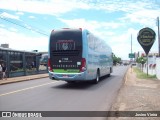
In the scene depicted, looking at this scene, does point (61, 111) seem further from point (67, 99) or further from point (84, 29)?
point (84, 29)

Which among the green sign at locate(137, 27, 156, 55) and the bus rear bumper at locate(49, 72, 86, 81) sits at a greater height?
the green sign at locate(137, 27, 156, 55)

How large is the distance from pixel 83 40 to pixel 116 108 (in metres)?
7.76

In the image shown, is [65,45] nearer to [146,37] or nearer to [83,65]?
[83,65]

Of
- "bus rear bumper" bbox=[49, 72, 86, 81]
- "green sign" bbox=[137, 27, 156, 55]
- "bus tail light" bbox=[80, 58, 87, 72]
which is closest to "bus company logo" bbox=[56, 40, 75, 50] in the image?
"bus tail light" bbox=[80, 58, 87, 72]

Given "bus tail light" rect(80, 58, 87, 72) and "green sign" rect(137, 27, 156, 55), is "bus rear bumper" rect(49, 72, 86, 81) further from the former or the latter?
"green sign" rect(137, 27, 156, 55)

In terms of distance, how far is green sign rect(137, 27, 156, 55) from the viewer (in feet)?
87.5

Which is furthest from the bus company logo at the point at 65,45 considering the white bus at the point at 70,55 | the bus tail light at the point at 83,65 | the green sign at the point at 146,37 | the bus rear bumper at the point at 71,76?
the green sign at the point at 146,37

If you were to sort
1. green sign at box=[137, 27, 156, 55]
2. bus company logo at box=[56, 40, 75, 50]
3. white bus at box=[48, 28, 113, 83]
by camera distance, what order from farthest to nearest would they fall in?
green sign at box=[137, 27, 156, 55], bus company logo at box=[56, 40, 75, 50], white bus at box=[48, 28, 113, 83]

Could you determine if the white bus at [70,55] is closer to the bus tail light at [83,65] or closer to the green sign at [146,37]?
the bus tail light at [83,65]

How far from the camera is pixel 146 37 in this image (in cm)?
2689

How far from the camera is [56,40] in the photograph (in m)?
18.1

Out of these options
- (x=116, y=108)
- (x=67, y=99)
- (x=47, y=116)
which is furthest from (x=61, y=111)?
(x=67, y=99)

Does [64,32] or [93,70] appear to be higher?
[64,32]

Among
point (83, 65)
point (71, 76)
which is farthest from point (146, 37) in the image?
point (71, 76)
